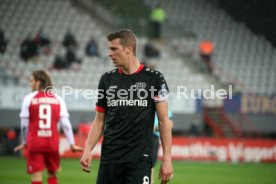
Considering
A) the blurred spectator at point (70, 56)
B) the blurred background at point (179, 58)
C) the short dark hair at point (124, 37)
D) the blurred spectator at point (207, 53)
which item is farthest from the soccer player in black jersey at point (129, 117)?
the blurred spectator at point (207, 53)

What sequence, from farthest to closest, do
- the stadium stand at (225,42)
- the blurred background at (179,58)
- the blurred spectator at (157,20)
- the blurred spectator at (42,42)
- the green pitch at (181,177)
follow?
the blurred spectator at (157,20), the stadium stand at (225,42), the blurred spectator at (42,42), the blurred background at (179,58), the green pitch at (181,177)

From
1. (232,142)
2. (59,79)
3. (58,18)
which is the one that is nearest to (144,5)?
(58,18)

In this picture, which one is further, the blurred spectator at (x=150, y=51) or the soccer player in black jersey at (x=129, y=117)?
the blurred spectator at (x=150, y=51)

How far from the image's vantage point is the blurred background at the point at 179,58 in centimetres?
2405

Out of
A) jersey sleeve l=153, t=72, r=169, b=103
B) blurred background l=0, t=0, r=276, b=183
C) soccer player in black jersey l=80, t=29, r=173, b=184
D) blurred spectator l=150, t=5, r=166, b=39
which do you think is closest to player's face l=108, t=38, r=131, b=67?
soccer player in black jersey l=80, t=29, r=173, b=184

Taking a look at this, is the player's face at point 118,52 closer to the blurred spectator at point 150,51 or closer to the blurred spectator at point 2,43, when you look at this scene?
the blurred spectator at point 2,43

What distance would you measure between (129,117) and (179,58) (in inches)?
993

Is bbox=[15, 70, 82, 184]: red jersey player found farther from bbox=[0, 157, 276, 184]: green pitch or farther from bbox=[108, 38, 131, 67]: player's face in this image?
Answer: bbox=[0, 157, 276, 184]: green pitch

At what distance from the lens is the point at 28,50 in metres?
26.2

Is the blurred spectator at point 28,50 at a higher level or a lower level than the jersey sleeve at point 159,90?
higher

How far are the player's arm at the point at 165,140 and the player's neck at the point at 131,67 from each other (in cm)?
40

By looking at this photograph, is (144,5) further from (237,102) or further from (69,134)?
(69,134)

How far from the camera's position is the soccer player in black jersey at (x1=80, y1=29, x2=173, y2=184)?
19.1ft

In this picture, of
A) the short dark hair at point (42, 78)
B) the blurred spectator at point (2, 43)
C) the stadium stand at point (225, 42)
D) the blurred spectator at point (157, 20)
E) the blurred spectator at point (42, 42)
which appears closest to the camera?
the short dark hair at point (42, 78)
